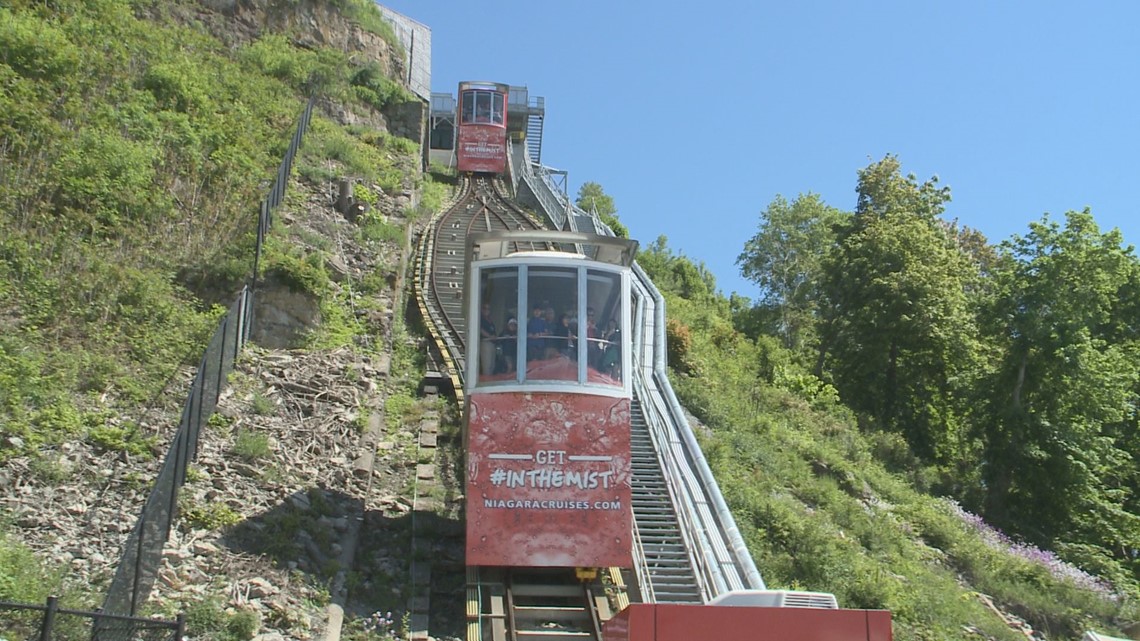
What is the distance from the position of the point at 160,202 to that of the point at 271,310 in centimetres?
308

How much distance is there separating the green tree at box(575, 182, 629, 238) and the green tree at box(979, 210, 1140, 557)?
15.6 metres

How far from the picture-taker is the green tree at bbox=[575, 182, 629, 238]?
1753 inches

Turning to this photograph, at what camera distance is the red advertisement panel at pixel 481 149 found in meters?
49.2

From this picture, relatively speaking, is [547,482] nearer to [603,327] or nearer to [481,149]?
[603,327]

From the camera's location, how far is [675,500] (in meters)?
16.0

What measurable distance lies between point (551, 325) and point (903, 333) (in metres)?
21.8

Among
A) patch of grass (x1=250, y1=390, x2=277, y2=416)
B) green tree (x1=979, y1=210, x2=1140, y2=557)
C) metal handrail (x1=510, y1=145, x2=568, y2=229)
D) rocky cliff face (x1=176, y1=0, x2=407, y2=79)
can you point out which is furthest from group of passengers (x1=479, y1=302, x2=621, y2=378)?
rocky cliff face (x1=176, y1=0, x2=407, y2=79)

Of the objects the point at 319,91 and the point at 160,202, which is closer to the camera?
the point at 160,202

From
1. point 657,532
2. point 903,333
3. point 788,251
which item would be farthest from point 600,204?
point 657,532

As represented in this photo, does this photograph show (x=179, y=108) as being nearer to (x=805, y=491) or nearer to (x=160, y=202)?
(x=160, y=202)

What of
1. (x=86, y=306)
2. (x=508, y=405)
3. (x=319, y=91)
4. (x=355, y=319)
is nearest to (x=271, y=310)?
(x=355, y=319)

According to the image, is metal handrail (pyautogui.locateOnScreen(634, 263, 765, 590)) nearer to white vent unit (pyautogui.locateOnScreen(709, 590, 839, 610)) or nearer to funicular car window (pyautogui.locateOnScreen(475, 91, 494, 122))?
white vent unit (pyautogui.locateOnScreen(709, 590, 839, 610))

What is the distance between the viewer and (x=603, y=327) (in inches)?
585

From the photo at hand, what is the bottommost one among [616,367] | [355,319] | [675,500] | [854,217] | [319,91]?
[675,500]
